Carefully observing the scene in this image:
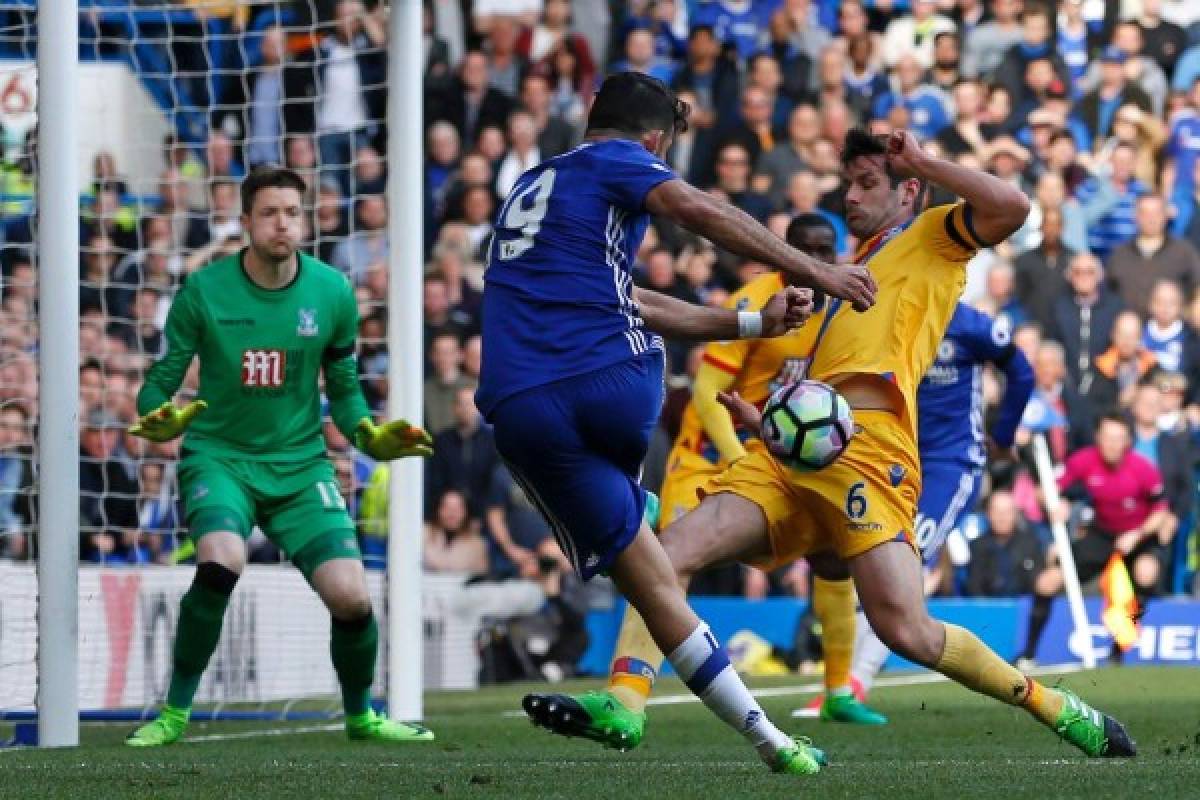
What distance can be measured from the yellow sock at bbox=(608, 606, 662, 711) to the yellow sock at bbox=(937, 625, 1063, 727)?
1.00 metres

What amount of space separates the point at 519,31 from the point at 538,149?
1471mm

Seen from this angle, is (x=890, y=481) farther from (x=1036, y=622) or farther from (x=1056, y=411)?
(x=1056, y=411)

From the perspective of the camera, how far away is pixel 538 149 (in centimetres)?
1964

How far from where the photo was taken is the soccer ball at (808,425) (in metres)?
7.95

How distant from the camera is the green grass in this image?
658 centimetres

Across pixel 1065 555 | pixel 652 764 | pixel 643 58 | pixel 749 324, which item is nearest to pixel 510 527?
pixel 1065 555

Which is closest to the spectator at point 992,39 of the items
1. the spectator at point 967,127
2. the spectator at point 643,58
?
the spectator at point 967,127

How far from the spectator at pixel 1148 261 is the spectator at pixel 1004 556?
94.1 inches

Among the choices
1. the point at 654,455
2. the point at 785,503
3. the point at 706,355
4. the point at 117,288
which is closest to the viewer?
the point at 785,503

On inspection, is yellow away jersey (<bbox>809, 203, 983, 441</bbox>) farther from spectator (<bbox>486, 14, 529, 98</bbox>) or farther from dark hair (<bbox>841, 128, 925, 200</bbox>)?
spectator (<bbox>486, 14, 529, 98</bbox>)

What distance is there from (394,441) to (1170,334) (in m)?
10.8

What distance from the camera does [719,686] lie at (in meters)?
7.09

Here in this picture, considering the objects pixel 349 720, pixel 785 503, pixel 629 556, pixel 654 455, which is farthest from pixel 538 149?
pixel 629 556

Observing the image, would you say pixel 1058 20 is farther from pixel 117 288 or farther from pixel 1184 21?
pixel 117 288
